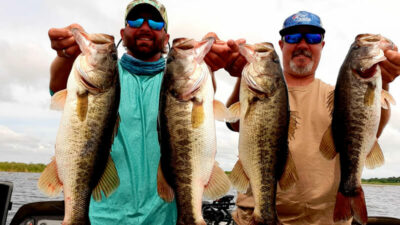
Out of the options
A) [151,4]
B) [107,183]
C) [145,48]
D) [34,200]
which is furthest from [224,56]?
[34,200]

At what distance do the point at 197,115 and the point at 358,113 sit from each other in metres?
1.94

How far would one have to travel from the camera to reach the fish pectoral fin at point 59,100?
4.28 metres

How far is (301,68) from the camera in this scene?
576 cm

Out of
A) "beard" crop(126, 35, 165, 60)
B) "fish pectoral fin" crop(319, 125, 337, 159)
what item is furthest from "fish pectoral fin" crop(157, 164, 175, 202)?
"fish pectoral fin" crop(319, 125, 337, 159)

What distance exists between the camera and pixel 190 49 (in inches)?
172

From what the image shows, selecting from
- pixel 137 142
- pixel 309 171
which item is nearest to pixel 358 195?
pixel 309 171

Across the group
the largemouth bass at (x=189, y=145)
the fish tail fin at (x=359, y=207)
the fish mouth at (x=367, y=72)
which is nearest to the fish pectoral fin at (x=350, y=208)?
the fish tail fin at (x=359, y=207)

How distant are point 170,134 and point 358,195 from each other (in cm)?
221

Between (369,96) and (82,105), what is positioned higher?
(82,105)

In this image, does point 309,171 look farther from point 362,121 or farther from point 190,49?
point 190,49

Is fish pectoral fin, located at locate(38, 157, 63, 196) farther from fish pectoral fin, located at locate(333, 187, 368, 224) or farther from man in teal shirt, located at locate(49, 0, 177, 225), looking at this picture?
fish pectoral fin, located at locate(333, 187, 368, 224)

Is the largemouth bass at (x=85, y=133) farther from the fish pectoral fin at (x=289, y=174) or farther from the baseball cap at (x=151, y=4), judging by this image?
the fish pectoral fin at (x=289, y=174)

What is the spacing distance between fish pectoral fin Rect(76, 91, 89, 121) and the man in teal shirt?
0.55m

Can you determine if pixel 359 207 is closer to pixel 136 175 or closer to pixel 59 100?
pixel 136 175
